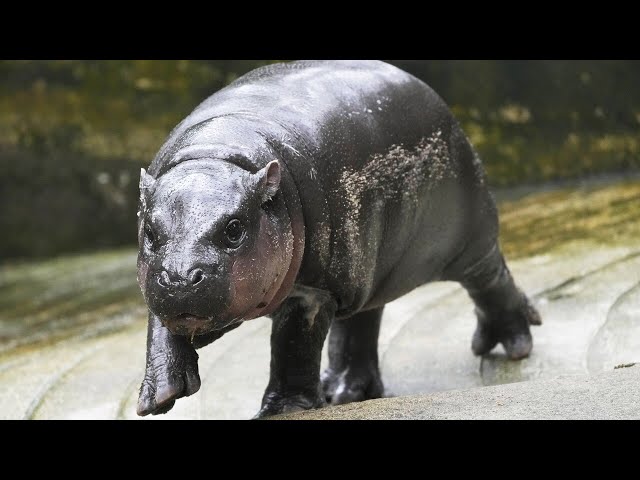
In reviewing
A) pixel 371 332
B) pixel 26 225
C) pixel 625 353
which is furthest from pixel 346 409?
pixel 26 225

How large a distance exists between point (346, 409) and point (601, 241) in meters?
4.78

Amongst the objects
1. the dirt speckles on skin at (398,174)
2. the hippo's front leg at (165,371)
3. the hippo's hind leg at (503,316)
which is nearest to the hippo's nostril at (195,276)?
the hippo's front leg at (165,371)

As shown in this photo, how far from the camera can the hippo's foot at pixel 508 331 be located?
270 inches

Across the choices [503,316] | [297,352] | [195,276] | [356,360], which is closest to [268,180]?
[195,276]

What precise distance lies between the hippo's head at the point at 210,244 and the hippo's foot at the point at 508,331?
2811 millimetres

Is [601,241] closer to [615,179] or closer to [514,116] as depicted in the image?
[615,179]

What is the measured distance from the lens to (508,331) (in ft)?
22.5

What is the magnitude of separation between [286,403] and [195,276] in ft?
4.19

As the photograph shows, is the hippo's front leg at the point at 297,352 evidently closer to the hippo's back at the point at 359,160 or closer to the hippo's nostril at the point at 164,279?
the hippo's back at the point at 359,160

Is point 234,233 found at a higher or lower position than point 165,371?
higher

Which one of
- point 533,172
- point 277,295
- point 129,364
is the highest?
point 277,295

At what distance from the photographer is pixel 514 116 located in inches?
519

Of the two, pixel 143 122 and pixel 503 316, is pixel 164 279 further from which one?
pixel 143 122

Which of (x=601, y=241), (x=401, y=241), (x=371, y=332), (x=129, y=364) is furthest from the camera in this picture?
(x=601, y=241)
